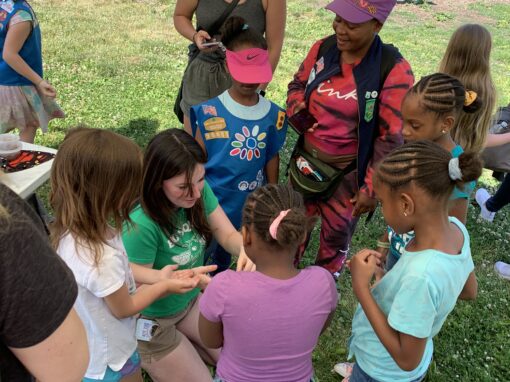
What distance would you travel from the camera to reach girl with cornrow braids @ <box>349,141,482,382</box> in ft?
5.20

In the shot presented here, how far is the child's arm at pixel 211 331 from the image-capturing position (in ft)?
5.58

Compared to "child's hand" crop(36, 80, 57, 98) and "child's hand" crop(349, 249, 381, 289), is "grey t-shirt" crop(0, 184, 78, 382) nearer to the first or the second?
"child's hand" crop(349, 249, 381, 289)

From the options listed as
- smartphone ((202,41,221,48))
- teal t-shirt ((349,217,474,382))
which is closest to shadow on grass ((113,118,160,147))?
smartphone ((202,41,221,48))

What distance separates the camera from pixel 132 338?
78.5 inches

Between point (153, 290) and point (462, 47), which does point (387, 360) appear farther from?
point (462, 47)

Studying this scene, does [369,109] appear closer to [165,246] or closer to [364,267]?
[364,267]

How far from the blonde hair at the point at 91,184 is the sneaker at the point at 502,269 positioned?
325 centimetres

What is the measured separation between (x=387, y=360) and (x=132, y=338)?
3.44 ft

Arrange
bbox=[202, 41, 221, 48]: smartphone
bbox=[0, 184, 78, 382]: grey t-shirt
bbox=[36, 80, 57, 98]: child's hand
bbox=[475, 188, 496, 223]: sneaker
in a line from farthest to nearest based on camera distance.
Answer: bbox=[475, 188, 496, 223]: sneaker → bbox=[36, 80, 57, 98]: child's hand → bbox=[202, 41, 221, 48]: smartphone → bbox=[0, 184, 78, 382]: grey t-shirt

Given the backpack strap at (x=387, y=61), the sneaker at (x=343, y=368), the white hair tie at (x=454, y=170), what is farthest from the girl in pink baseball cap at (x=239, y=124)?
the white hair tie at (x=454, y=170)

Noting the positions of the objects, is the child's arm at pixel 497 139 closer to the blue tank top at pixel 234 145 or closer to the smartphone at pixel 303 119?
the smartphone at pixel 303 119

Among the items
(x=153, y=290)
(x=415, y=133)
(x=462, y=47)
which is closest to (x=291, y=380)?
(x=153, y=290)

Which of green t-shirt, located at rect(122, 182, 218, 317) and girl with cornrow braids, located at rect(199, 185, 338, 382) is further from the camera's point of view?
green t-shirt, located at rect(122, 182, 218, 317)

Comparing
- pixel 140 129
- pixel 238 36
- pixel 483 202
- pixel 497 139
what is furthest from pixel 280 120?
pixel 140 129
